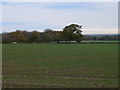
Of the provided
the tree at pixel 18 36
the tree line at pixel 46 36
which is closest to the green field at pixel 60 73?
the tree line at pixel 46 36

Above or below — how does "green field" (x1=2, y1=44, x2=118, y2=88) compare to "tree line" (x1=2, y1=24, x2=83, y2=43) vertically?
below

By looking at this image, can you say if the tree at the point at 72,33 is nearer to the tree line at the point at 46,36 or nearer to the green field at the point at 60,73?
the tree line at the point at 46,36

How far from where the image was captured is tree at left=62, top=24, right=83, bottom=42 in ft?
440

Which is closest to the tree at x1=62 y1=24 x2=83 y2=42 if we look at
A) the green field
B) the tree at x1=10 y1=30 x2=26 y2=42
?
the tree at x1=10 y1=30 x2=26 y2=42

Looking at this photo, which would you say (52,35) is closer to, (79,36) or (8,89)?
(79,36)

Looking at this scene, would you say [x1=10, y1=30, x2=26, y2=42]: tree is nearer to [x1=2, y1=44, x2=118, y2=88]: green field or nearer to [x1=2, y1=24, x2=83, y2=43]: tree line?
[x1=2, y1=24, x2=83, y2=43]: tree line

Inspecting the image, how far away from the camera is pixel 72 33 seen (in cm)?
13888

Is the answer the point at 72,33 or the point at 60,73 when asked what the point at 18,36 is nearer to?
the point at 72,33

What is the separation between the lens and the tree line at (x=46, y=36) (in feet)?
416

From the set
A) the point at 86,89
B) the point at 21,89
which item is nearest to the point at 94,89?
the point at 86,89

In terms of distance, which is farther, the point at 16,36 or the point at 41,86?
the point at 16,36

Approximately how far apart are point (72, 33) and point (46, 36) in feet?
50.3

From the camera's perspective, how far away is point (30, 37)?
422 ft

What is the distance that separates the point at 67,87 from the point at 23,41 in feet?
404
